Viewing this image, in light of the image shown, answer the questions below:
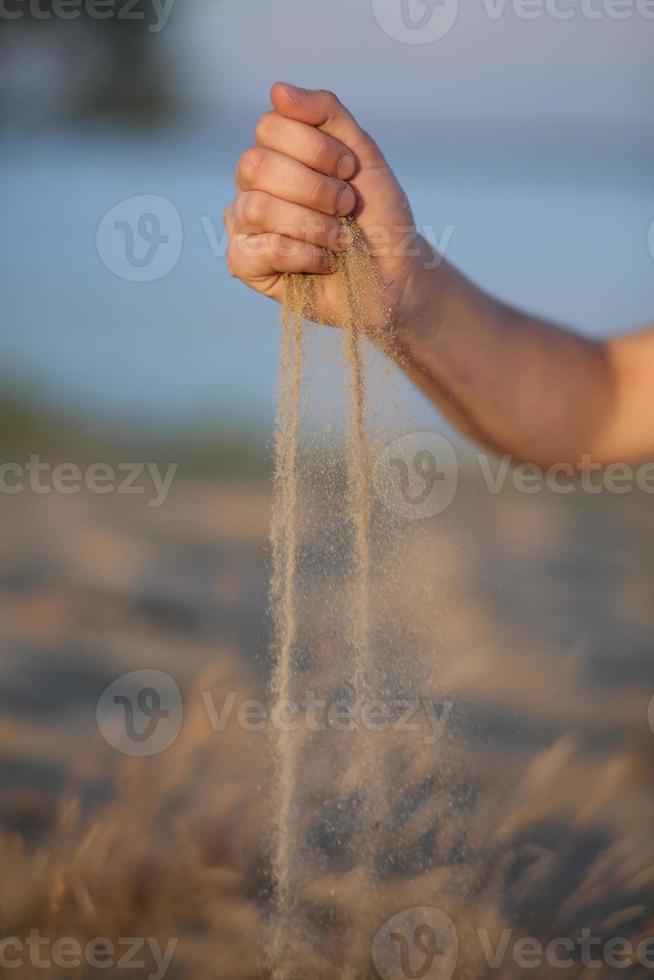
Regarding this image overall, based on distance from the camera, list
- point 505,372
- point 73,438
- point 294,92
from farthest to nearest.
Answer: point 73,438
point 505,372
point 294,92

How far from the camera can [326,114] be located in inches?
31.3

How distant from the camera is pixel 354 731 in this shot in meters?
1.57

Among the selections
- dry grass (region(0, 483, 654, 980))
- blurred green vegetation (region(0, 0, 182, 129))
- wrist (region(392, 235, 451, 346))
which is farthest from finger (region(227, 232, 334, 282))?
blurred green vegetation (region(0, 0, 182, 129))

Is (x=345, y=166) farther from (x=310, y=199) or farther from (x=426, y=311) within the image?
(x=426, y=311)

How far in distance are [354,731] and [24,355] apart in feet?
11.6

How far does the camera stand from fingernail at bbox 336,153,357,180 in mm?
807

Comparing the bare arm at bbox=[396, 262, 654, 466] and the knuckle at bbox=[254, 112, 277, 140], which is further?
the bare arm at bbox=[396, 262, 654, 466]

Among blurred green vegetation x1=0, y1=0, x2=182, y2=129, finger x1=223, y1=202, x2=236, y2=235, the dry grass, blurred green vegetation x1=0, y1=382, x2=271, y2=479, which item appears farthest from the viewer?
blurred green vegetation x1=0, y1=382, x2=271, y2=479

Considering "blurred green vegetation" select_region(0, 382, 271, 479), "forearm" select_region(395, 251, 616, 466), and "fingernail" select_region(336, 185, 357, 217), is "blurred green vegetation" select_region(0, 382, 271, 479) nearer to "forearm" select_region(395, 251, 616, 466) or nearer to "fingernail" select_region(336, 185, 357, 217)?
"forearm" select_region(395, 251, 616, 466)

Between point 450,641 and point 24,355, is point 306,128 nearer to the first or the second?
point 450,641

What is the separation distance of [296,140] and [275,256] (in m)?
0.08

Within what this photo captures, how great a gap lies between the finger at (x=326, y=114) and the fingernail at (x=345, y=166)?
1 cm

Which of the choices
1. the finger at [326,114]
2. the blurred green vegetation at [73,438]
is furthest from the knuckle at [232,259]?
the blurred green vegetation at [73,438]

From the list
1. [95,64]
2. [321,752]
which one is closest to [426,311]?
[321,752]
